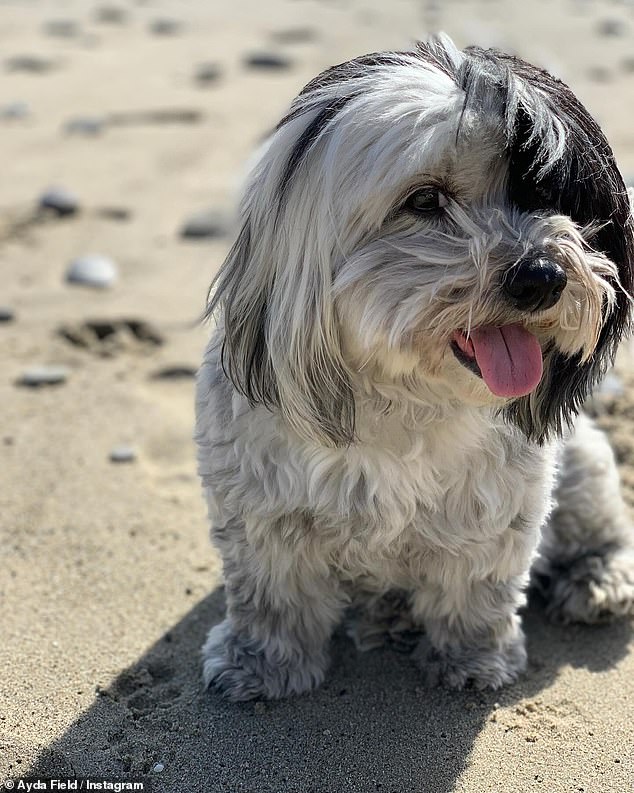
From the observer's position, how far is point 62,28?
10.3m

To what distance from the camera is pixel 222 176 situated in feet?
22.0

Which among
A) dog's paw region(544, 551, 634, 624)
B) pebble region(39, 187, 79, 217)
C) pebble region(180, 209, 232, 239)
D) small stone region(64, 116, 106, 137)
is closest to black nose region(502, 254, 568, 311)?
dog's paw region(544, 551, 634, 624)

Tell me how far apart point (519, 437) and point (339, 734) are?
3.04ft

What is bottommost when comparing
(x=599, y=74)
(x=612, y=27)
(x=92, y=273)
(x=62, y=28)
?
(x=92, y=273)

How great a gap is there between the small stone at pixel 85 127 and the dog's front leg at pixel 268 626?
526cm

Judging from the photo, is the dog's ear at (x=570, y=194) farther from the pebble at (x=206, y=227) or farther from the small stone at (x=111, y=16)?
the small stone at (x=111, y=16)

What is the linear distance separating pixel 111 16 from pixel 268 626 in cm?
927

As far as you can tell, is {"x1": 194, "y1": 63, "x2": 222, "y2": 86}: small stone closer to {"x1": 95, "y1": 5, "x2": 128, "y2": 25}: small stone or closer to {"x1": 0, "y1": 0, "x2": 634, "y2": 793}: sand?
{"x1": 0, "y1": 0, "x2": 634, "y2": 793}: sand

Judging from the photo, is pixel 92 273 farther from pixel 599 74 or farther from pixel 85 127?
pixel 599 74

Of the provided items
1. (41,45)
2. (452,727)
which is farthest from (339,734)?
(41,45)

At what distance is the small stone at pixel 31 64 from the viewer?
29.3ft

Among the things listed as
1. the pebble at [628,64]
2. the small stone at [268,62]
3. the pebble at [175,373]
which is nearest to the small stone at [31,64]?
the small stone at [268,62]

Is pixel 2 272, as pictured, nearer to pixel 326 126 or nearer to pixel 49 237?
pixel 49 237

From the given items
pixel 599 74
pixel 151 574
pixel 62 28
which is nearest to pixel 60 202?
pixel 151 574
